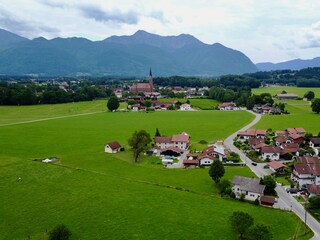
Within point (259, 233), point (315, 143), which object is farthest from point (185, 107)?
point (259, 233)

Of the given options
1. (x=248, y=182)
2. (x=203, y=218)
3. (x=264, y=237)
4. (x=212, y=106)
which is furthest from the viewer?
(x=212, y=106)

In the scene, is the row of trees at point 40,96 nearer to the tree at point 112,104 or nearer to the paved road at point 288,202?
the tree at point 112,104

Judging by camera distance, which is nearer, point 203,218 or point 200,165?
point 203,218

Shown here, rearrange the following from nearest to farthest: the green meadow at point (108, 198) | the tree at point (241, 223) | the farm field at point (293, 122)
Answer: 1. the tree at point (241, 223)
2. the green meadow at point (108, 198)
3. the farm field at point (293, 122)

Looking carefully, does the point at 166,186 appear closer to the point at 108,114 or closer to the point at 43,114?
the point at 108,114

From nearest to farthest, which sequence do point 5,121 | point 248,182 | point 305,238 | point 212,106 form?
1. point 305,238
2. point 248,182
3. point 5,121
4. point 212,106

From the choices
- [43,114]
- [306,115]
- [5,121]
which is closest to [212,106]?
[306,115]

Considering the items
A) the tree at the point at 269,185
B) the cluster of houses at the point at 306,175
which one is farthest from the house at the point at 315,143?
the tree at the point at 269,185

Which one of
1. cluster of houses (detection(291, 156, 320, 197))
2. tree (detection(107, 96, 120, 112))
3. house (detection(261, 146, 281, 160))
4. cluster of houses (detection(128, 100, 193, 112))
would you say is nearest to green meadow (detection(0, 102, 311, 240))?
cluster of houses (detection(291, 156, 320, 197))
